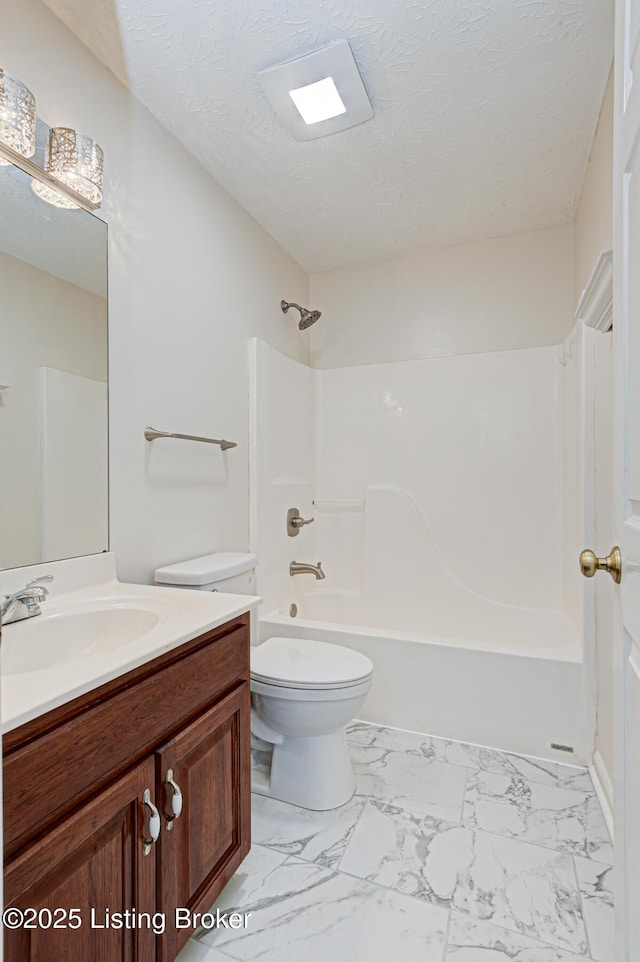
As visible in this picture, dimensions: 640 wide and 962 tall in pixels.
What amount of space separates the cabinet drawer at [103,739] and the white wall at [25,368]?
0.52 m

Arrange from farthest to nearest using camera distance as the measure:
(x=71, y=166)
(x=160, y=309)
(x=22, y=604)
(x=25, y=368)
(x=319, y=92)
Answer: (x=160, y=309)
(x=319, y=92)
(x=71, y=166)
(x=25, y=368)
(x=22, y=604)

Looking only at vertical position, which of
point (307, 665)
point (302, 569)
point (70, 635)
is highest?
point (70, 635)

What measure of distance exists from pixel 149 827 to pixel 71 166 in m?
Result: 1.61

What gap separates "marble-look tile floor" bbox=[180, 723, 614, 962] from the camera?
1.17 m

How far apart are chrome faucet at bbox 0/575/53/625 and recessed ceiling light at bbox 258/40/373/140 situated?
64.9 inches

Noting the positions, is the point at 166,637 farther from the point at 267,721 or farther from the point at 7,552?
the point at 267,721

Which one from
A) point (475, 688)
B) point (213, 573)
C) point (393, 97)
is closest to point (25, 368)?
point (213, 573)

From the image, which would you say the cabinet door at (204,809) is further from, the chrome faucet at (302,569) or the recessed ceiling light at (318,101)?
the recessed ceiling light at (318,101)

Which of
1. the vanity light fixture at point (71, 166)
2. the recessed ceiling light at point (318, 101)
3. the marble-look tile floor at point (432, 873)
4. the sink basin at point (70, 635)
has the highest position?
the recessed ceiling light at point (318, 101)

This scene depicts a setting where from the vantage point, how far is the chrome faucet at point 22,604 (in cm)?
105

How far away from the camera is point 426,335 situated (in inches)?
109

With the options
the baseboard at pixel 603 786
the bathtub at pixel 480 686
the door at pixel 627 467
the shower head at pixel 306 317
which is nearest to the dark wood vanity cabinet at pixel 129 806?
the door at pixel 627 467

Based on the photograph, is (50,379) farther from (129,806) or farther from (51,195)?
(129,806)

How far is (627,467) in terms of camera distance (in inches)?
31.5
